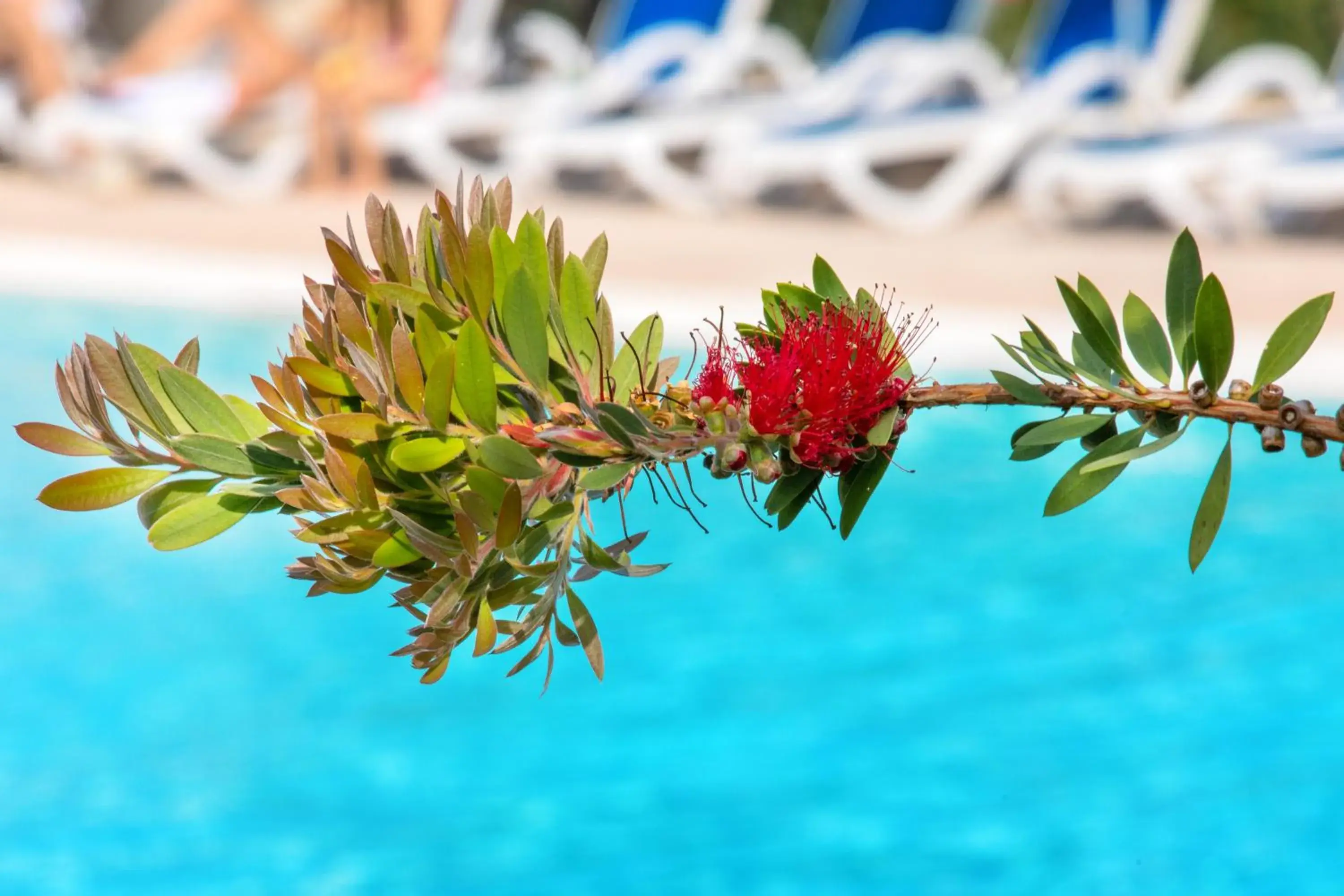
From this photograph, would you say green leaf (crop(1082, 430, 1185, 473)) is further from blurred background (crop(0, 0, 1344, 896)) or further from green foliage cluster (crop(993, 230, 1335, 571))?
blurred background (crop(0, 0, 1344, 896))

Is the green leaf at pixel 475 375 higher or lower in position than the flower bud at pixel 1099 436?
higher

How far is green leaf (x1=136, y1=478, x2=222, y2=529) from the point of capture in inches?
31.7

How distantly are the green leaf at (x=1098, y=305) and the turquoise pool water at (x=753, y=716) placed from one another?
2579mm

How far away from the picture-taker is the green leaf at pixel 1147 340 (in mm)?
859

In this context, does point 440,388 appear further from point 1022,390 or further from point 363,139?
point 363,139

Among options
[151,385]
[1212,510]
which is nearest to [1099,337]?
[1212,510]

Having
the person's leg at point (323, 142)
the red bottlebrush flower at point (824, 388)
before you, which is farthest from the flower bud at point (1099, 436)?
the person's leg at point (323, 142)

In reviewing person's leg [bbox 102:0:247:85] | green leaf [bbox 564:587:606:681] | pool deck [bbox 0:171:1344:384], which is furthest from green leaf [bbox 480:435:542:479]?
person's leg [bbox 102:0:247:85]

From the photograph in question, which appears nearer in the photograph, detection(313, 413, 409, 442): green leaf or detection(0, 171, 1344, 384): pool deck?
detection(313, 413, 409, 442): green leaf

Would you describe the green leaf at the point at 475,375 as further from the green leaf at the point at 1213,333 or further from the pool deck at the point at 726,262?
the pool deck at the point at 726,262

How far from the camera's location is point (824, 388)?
2.60 feet

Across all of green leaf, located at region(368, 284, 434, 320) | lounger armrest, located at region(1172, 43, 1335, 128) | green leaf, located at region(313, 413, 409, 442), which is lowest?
green leaf, located at region(313, 413, 409, 442)

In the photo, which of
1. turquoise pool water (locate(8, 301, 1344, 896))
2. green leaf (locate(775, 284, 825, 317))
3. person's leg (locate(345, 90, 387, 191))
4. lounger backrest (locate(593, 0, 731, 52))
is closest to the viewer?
green leaf (locate(775, 284, 825, 317))

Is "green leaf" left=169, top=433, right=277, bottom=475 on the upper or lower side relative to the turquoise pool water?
lower
